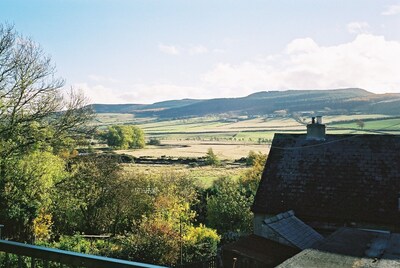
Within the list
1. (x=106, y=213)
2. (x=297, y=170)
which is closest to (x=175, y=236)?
(x=297, y=170)

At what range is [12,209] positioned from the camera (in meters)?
25.0

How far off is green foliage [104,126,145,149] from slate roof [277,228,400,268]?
89.2 meters

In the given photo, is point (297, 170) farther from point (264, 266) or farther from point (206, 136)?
point (206, 136)

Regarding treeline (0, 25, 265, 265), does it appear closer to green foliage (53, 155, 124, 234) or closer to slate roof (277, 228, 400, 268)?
green foliage (53, 155, 124, 234)

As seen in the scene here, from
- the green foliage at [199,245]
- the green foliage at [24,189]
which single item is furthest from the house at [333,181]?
the green foliage at [24,189]

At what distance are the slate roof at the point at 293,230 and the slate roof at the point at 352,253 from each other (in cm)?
1045

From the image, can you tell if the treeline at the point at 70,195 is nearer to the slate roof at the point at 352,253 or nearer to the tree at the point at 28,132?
the tree at the point at 28,132

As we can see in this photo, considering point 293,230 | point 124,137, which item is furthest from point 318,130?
point 124,137

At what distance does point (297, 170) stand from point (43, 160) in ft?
49.5

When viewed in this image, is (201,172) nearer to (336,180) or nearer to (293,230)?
(336,180)

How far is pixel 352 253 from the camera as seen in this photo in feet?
14.6

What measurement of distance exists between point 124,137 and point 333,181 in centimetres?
8776

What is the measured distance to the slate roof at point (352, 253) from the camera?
3.75 metres

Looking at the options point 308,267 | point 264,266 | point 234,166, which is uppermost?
point 308,267
